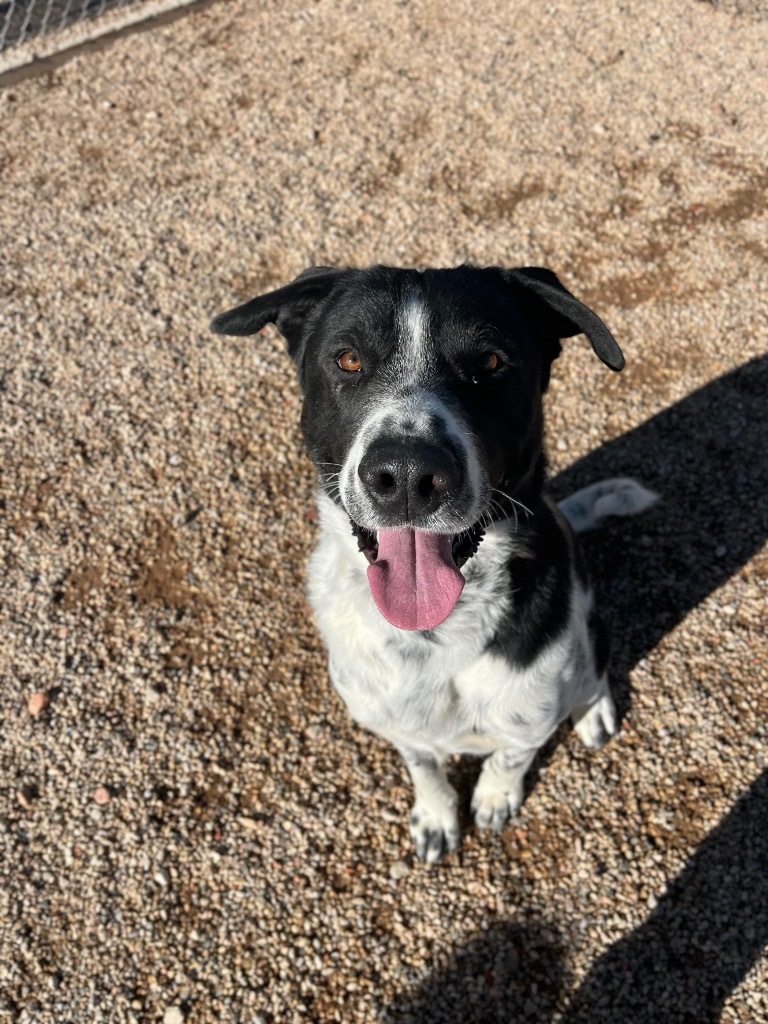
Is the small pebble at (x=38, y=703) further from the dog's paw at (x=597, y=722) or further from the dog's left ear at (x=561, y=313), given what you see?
the dog's left ear at (x=561, y=313)

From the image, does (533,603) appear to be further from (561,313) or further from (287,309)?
(287,309)

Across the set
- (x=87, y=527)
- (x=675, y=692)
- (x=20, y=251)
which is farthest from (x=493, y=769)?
(x=20, y=251)

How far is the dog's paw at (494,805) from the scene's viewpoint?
3.56m

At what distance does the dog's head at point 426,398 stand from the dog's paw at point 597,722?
1.48 meters

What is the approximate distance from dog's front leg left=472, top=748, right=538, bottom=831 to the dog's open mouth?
118 cm

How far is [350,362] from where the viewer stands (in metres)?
2.62

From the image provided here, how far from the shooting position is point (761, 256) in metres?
5.54

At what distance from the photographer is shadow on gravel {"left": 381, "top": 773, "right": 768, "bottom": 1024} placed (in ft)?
10.4

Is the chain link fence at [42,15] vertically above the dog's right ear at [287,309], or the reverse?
the dog's right ear at [287,309]

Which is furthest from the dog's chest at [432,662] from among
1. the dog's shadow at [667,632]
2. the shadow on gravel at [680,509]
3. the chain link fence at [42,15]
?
the chain link fence at [42,15]

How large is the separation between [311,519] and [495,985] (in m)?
2.55

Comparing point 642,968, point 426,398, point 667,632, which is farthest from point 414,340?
point 642,968

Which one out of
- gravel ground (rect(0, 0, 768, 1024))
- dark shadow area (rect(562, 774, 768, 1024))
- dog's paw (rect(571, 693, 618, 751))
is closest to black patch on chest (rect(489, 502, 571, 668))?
dog's paw (rect(571, 693, 618, 751))

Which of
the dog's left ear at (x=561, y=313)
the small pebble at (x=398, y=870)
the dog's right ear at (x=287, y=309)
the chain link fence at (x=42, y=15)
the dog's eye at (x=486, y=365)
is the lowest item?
the small pebble at (x=398, y=870)
